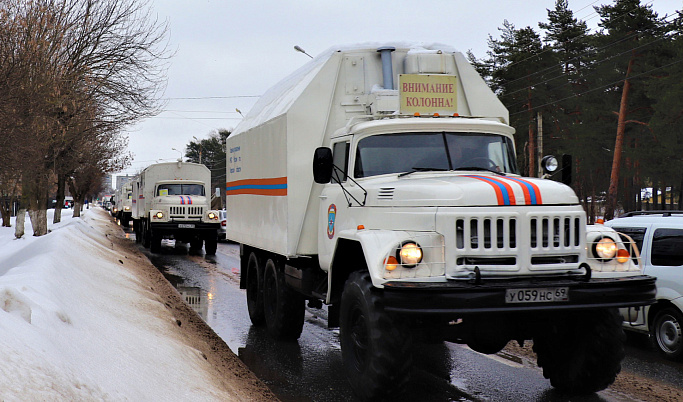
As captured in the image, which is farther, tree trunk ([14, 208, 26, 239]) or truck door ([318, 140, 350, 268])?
tree trunk ([14, 208, 26, 239])

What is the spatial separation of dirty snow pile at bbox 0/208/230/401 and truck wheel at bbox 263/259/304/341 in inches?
55.0

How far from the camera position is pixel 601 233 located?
20.0 ft

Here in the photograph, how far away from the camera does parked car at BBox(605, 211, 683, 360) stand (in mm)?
7785

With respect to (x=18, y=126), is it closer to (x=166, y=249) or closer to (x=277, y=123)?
(x=277, y=123)

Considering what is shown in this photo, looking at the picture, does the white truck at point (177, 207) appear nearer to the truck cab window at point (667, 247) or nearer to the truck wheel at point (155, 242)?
the truck wheel at point (155, 242)

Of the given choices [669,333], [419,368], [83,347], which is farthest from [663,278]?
[83,347]

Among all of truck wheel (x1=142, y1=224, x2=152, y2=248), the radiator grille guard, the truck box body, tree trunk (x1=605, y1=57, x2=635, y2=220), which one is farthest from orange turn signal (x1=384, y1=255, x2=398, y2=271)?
tree trunk (x1=605, y1=57, x2=635, y2=220)

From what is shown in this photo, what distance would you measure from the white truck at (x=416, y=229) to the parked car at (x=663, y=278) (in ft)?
7.17

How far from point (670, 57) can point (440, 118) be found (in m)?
38.7

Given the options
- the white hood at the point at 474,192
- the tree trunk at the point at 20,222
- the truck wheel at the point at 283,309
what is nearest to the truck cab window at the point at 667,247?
the white hood at the point at 474,192

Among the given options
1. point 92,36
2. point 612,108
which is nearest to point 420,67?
point 92,36

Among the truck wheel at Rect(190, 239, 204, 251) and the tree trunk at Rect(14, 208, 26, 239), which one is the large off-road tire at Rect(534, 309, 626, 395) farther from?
the truck wheel at Rect(190, 239, 204, 251)

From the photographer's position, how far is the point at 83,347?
5348 millimetres

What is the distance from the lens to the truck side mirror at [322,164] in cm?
693
